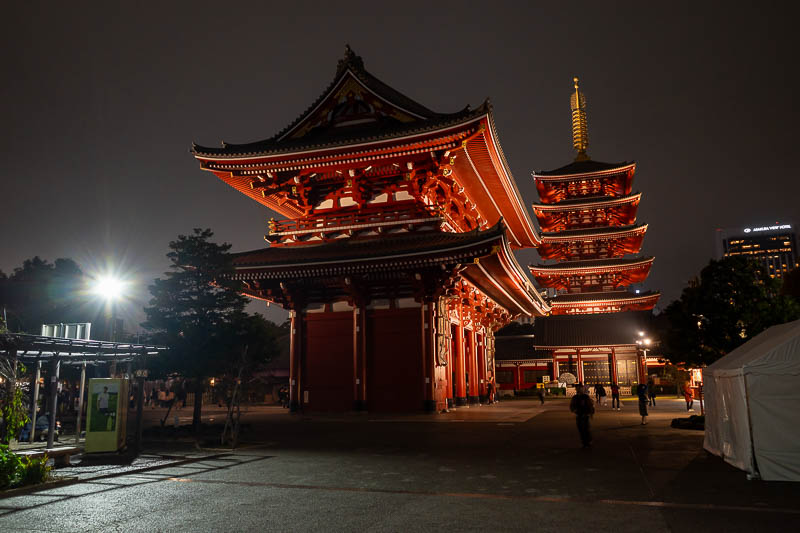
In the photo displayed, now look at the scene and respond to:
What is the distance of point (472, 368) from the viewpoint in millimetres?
35031

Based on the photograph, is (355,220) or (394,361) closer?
(394,361)

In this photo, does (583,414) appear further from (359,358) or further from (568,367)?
(568,367)

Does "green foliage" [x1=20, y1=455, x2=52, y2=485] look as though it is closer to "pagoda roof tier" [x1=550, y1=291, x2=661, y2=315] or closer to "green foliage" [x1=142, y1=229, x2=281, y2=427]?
"green foliage" [x1=142, y1=229, x2=281, y2=427]

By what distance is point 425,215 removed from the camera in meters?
26.7

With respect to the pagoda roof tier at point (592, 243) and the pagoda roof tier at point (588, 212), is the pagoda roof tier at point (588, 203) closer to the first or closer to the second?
the pagoda roof tier at point (588, 212)

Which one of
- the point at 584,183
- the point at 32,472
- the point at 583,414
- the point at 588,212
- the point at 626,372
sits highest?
the point at 584,183

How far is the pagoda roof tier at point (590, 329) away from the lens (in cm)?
5409

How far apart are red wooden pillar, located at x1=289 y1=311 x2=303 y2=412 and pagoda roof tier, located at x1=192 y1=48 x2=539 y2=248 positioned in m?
5.68

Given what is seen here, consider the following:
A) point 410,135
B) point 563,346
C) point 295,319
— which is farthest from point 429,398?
point 563,346

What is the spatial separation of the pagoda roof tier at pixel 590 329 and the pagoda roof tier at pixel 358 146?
94.9 feet

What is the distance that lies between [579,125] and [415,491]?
6359cm

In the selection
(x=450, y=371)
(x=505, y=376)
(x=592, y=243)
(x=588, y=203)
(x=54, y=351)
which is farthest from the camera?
(x=505, y=376)

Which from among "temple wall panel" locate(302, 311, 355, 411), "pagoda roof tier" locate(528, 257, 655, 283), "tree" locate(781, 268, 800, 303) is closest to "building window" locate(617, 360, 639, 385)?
"pagoda roof tier" locate(528, 257, 655, 283)

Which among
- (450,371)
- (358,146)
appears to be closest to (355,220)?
(358,146)
